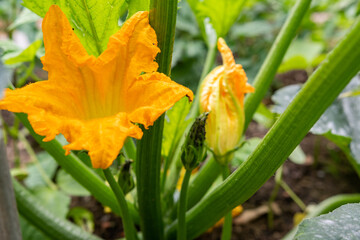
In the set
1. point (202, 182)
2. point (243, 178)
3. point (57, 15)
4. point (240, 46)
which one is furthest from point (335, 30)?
point (57, 15)

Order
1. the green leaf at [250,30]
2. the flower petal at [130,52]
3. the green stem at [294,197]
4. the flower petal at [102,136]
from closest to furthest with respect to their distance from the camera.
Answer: the flower petal at [102,136] → the flower petal at [130,52] → the green stem at [294,197] → the green leaf at [250,30]

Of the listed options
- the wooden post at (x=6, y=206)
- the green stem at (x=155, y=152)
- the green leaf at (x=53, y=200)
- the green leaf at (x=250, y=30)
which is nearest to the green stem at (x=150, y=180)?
the green stem at (x=155, y=152)

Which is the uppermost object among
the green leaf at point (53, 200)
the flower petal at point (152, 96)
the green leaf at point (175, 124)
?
the flower petal at point (152, 96)

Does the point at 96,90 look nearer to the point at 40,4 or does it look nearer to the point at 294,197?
the point at 40,4

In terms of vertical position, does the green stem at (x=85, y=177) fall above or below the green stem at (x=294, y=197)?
above

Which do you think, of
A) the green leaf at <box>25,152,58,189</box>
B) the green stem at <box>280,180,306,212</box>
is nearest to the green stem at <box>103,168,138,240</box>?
the green leaf at <box>25,152,58,189</box>

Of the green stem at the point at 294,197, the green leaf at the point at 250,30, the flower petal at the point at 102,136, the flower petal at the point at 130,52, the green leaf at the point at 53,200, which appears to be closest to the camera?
the flower petal at the point at 102,136

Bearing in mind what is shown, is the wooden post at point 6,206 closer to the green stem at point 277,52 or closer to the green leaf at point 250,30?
the green stem at point 277,52
